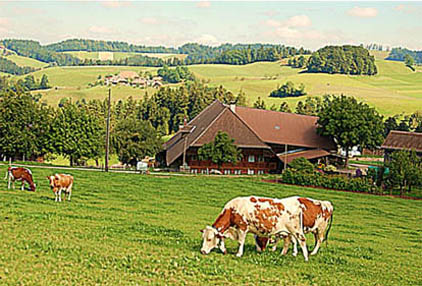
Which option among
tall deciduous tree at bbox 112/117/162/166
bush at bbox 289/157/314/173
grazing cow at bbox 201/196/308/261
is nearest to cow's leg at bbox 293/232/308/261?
grazing cow at bbox 201/196/308/261

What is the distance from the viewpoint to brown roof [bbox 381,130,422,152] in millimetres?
62050

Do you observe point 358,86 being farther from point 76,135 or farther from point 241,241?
point 241,241

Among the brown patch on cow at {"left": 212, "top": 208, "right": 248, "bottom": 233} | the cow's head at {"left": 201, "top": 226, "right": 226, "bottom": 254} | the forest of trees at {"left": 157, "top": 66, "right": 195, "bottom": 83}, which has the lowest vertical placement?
the cow's head at {"left": 201, "top": 226, "right": 226, "bottom": 254}

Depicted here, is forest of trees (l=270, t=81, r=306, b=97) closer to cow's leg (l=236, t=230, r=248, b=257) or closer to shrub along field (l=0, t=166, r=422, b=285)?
shrub along field (l=0, t=166, r=422, b=285)

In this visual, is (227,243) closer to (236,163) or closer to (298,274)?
(298,274)

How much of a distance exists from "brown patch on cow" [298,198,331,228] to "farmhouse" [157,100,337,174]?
4595 cm

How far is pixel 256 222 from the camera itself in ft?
43.2

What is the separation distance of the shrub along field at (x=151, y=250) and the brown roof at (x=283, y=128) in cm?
4044

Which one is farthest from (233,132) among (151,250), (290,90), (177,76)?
(177,76)

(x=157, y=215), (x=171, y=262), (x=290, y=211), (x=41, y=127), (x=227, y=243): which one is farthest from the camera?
(x=41, y=127)

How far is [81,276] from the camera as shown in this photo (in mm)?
10094

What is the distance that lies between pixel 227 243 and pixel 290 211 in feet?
8.95

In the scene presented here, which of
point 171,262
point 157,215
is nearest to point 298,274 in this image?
point 171,262

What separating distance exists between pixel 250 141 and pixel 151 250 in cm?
5165
